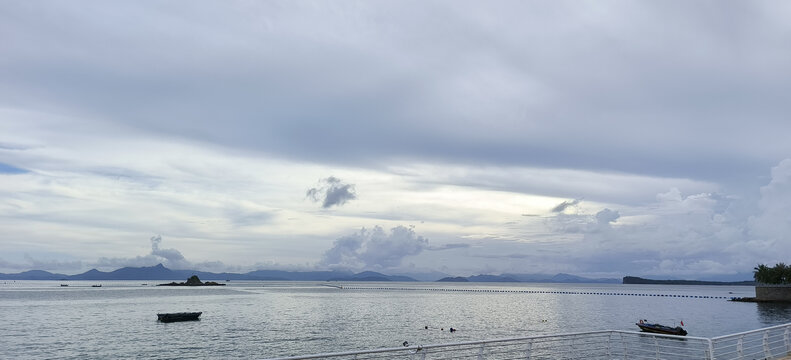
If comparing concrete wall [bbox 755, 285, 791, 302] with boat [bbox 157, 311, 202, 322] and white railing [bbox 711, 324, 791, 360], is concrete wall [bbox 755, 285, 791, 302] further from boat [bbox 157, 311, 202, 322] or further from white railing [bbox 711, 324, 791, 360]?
boat [bbox 157, 311, 202, 322]

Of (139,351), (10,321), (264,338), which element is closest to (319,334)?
(264,338)

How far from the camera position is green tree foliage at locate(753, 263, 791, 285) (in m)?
130

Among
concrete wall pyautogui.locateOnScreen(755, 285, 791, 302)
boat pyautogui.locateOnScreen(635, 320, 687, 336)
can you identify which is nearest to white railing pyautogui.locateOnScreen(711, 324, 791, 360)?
boat pyautogui.locateOnScreen(635, 320, 687, 336)

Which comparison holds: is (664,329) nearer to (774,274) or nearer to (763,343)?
(763,343)

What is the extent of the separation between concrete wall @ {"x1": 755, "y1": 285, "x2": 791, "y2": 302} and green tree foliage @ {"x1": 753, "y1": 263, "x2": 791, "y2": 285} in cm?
353

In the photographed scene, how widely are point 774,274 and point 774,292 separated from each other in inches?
278

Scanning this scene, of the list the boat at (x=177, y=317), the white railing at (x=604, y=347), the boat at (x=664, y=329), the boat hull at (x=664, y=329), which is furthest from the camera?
the boat at (x=177, y=317)

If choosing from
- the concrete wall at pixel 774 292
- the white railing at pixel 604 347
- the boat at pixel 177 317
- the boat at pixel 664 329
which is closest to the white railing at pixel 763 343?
the white railing at pixel 604 347

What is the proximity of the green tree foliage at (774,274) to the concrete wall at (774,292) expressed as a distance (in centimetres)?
353

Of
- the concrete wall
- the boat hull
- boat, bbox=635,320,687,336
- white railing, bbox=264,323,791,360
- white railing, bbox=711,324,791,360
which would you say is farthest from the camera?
the concrete wall

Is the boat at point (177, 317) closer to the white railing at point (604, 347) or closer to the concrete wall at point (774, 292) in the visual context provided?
the white railing at point (604, 347)

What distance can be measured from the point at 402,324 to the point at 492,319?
19030mm

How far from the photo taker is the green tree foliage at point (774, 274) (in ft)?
426

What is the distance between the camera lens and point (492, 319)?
290 feet
